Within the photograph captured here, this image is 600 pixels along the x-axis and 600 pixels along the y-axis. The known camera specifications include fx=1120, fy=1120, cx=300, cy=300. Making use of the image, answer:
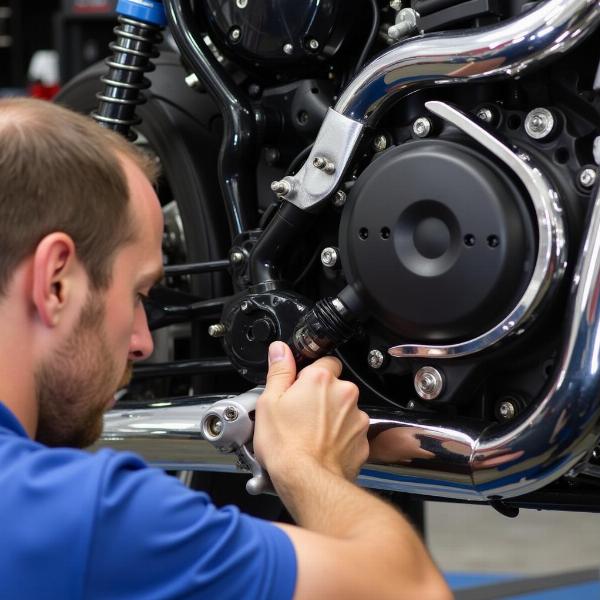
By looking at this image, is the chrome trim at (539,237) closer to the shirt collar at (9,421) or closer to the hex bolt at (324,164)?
the hex bolt at (324,164)

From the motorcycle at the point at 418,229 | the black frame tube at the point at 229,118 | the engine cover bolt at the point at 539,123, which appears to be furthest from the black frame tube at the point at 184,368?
the engine cover bolt at the point at 539,123

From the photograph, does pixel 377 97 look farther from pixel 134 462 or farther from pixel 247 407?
pixel 134 462

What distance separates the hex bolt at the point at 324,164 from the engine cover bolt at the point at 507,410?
34cm

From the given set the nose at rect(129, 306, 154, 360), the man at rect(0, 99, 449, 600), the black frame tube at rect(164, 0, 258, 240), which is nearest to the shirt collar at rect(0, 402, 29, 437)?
the man at rect(0, 99, 449, 600)

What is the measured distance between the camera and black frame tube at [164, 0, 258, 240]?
1.49 m

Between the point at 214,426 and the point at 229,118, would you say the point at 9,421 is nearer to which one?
the point at 214,426

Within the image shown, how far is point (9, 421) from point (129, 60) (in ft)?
2.73

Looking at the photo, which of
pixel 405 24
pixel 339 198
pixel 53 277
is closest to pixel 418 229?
pixel 339 198

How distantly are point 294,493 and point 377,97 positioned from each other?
493 millimetres

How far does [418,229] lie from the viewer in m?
1.24

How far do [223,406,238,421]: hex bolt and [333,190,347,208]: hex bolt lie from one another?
0.28 meters

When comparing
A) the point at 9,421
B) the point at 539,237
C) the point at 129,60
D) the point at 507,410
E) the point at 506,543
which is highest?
the point at 129,60

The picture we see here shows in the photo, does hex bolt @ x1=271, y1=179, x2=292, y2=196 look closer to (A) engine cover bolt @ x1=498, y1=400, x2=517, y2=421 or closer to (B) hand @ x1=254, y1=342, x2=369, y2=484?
(B) hand @ x1=254, y1=342, x2=369, y2=484

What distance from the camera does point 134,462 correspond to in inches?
33.7
